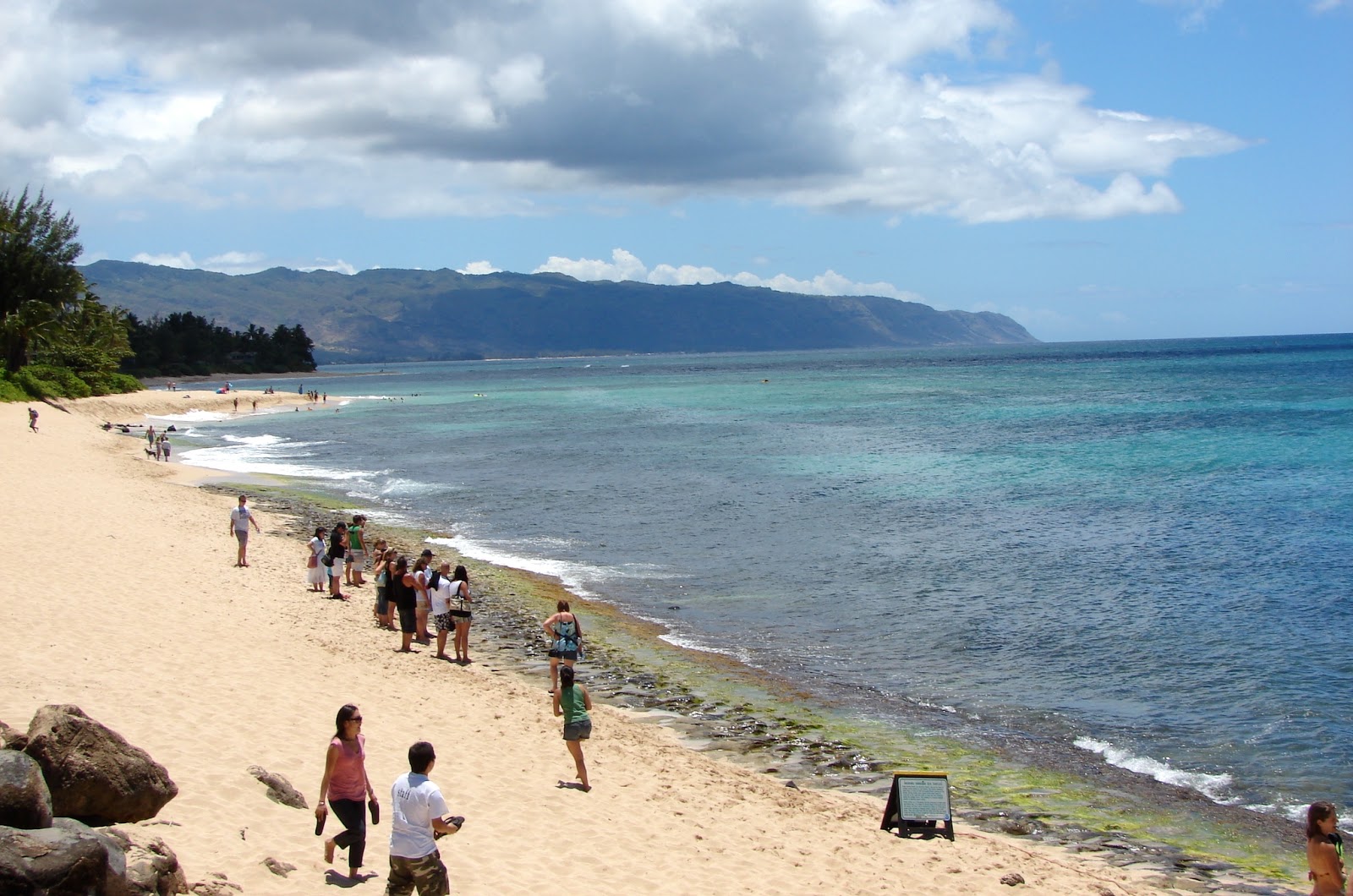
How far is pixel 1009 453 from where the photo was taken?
47625 mm

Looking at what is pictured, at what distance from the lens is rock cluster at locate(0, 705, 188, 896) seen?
5469 mm

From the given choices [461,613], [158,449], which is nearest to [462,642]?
[461,613]

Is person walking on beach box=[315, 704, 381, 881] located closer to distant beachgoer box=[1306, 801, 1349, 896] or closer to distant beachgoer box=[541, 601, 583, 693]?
distant beachgoer box=[541, 601, 583, 693]

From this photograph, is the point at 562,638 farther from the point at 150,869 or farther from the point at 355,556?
the point at 355,556

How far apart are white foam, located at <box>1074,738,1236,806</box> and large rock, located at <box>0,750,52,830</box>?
11.5m

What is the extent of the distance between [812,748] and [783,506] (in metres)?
20.8

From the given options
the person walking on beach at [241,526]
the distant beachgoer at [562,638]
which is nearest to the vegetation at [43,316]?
the person walking on beach at [241,526]

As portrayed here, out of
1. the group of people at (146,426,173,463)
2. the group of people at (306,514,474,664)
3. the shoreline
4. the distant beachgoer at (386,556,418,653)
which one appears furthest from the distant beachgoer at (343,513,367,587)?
the group of people at (146,426,173,463)

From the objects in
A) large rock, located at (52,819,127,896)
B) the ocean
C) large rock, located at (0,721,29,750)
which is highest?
large rock, located at (0,721,29,750)

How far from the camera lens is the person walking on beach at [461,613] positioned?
51.7ft

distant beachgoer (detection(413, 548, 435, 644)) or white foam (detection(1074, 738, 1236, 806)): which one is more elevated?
distant beachgoer (detection(413, 548, 435, 644))

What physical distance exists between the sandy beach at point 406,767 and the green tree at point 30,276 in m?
51.4

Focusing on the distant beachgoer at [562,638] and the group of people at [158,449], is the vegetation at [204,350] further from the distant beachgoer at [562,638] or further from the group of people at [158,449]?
the distant beachgoer at [562,638]

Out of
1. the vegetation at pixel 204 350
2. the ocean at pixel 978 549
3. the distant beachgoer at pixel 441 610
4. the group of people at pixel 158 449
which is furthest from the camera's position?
the vegetation at pixel 204 350
